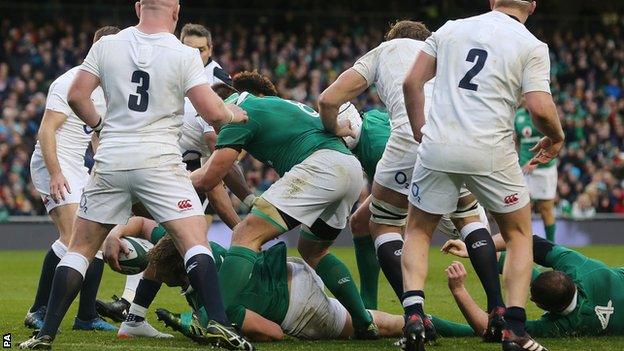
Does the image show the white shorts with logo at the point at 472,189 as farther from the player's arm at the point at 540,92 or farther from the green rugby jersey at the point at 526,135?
the green rugby jersey at the point at 526,135

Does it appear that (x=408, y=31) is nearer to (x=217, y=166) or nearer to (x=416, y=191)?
(x=217, y=166)

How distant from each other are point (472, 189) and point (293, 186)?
129 cm

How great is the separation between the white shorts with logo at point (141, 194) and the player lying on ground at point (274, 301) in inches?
28.2

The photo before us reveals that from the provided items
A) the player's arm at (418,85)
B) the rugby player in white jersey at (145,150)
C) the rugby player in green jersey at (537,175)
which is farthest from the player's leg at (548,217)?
the rugby player in white jersey at (145,150)

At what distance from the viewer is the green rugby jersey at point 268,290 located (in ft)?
25.9

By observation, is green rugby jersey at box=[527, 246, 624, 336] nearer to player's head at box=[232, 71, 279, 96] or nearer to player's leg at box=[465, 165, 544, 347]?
player's leg at box=[465, 165, 544, 347]

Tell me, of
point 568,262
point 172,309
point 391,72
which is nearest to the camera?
point 568,262

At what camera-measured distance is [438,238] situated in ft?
71.1

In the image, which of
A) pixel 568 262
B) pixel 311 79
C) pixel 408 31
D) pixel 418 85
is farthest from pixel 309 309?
pixel 311 79

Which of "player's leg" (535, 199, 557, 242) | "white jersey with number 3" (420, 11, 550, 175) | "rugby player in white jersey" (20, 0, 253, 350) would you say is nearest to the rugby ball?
"rugby player in white jersey" (20, 0, 253, 350)

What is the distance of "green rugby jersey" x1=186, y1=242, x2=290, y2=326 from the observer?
789 cm

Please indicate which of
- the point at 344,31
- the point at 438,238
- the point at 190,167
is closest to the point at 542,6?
the point at 344,31

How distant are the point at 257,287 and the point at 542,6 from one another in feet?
92.3

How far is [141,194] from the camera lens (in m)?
7.29
